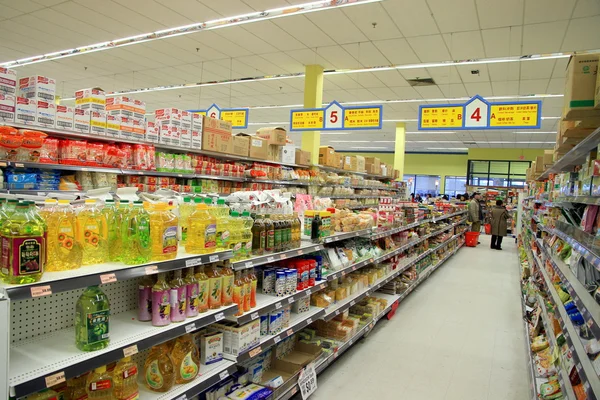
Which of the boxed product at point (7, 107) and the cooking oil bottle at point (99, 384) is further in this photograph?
the boxed product at point (7, 107)

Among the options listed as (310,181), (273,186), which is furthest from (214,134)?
(310,181)

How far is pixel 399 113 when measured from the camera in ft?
44.6

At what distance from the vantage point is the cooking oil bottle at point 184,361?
6.95ft

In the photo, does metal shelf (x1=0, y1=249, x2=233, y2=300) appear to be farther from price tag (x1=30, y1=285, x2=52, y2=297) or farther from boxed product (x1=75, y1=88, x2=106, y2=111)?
boxed product (x1=75, y1=88, x2=106, y2=111)

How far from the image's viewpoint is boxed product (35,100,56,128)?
398 cm

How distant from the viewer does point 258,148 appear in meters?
6.95

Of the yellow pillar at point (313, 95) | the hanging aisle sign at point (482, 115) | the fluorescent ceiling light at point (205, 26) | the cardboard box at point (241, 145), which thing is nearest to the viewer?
the fluorescent ceiling light at point (205, 26)

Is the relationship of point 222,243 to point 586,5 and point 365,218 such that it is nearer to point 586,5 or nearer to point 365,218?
point 365,218

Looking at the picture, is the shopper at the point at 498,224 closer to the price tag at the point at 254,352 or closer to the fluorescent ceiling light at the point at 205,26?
the fluorescent ceiling light at the point at 205,26

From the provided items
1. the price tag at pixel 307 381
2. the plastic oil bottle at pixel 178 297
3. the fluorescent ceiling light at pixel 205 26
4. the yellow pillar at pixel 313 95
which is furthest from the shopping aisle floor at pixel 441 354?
the fluorescent ceiling light at pixel 205 26

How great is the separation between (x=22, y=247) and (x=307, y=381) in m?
2.39

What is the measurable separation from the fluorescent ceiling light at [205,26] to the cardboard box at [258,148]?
195 centimetres

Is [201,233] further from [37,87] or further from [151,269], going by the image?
[37,87]

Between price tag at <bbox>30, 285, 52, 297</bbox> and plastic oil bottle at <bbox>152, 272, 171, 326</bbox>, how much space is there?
0.60 meters
